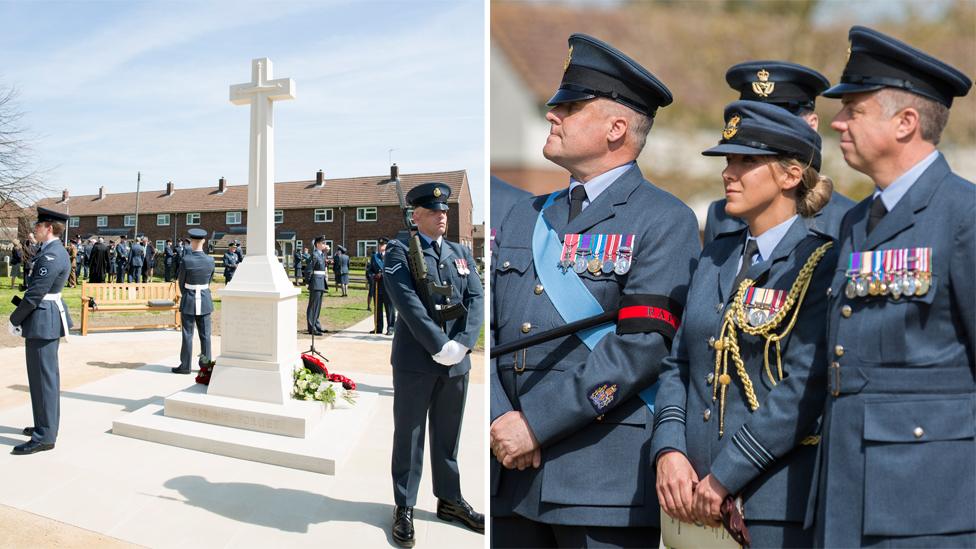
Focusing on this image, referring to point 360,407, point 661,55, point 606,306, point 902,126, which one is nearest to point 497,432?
point 606,306

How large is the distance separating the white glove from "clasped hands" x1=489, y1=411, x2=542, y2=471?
1.36m

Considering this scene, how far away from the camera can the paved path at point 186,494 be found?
394 cm

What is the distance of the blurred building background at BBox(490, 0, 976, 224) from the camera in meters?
1.86

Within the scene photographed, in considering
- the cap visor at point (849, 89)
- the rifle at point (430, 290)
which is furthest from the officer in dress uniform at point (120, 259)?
the cap visor at point (849, 89)

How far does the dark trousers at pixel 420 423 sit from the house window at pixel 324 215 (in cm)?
3377

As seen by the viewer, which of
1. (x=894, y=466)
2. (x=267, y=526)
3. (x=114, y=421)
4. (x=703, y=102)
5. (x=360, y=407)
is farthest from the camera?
(x=360, y=407)

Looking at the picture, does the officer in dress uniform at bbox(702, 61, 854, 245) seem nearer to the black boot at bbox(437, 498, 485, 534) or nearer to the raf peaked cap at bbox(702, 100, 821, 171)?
the raf peaked cap at bbox(702, 100, 821, 171)

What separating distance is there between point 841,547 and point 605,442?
672 mm

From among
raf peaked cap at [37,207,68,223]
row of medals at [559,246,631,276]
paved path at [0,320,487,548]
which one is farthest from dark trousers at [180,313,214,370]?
row of medals at [559,246,631,276]

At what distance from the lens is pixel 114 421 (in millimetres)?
5840

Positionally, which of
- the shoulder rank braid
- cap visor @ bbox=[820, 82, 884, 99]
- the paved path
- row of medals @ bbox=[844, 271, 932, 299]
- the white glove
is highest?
cap visor @ bbox=[820, 82, 884, 99]

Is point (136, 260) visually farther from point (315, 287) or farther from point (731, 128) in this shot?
point (731, 128)

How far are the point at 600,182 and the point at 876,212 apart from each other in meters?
0.81

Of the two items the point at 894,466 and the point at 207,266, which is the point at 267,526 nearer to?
the point at 894,466
